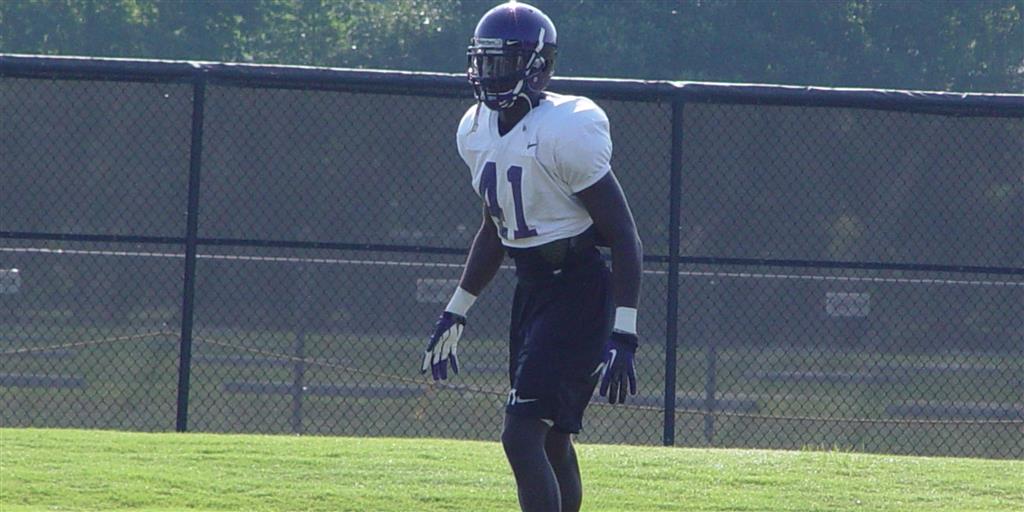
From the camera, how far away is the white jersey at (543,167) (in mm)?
4684

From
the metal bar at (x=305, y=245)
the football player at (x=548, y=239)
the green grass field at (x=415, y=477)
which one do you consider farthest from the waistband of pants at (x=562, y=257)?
the metal bar at (x=305, y=245)

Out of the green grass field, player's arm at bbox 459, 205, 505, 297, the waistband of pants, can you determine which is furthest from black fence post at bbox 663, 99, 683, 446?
the waistband of pants

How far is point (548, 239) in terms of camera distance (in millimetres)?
4824

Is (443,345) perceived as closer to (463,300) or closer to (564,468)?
(463,300)

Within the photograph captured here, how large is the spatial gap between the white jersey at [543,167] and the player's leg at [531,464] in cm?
57

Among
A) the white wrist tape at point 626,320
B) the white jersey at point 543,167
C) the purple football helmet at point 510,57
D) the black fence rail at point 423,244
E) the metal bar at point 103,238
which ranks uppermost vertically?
the purple football helmet at point 510,57

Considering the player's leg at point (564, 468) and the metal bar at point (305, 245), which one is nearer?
the player's leg at point (564, 468)

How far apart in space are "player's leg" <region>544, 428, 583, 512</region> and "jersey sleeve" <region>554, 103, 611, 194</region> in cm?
83

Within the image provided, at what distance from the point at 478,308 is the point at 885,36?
13.3 metres

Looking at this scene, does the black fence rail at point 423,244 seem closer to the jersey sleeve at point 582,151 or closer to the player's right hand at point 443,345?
the player's right hand at point 443,345

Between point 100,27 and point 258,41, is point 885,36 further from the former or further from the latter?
point 100,27

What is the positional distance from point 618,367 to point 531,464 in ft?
1.34

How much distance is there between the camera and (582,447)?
801cm

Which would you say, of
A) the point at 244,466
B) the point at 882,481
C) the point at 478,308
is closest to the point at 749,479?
the point at 882,481
